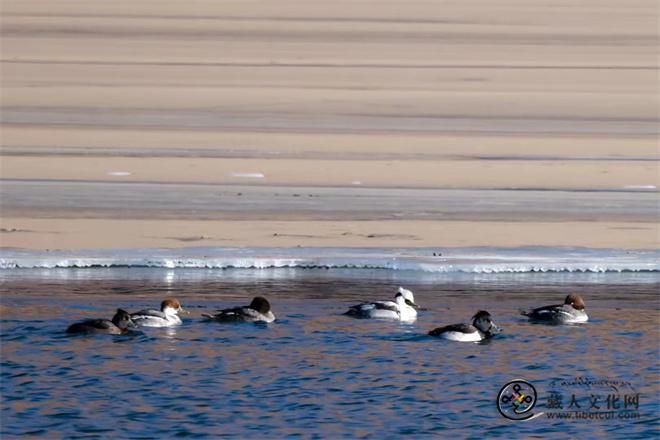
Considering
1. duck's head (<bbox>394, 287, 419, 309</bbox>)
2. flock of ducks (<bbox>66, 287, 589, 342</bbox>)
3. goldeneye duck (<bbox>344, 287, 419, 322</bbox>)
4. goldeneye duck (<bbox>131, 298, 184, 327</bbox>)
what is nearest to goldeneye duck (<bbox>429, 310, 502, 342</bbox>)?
flock of ducks (<bbox>66, 287, 589, 342</bbox>)

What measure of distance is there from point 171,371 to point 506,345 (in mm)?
2553

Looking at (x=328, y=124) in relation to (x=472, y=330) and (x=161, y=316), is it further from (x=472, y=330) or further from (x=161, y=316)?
(x=472, y=330)

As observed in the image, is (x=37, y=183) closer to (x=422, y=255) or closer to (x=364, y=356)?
(x=422, y=255)

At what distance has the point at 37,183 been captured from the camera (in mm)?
16047

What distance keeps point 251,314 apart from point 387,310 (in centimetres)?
107

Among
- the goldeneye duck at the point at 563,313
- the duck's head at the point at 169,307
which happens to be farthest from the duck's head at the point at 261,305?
the goldeneye duck at the point at 563,313

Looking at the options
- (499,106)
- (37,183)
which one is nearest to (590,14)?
(499,106)

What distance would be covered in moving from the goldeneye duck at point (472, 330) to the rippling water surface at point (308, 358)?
0.08 m

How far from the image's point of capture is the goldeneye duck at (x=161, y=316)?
1014 centimetres

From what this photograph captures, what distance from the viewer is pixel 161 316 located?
10.2 m

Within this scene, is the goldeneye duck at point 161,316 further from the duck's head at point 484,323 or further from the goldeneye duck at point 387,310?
the duck's head at point 484,323

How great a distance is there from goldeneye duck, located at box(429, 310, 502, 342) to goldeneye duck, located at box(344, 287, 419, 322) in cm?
46

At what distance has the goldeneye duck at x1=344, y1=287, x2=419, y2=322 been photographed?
10.5 metres

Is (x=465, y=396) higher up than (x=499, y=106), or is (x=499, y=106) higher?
(x=499, y=106)
